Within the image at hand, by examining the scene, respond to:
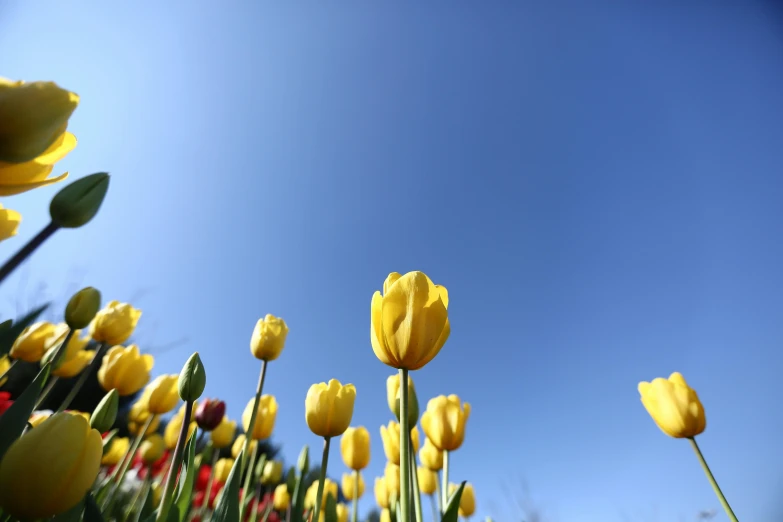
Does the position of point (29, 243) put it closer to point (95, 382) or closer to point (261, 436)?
point (261, 436)

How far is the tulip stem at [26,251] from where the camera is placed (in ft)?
2.12

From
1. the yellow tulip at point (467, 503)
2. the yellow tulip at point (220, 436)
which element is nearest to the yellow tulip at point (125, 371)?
the yellow tulip at point (220, 436)

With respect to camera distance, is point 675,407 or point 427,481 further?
point 427,481

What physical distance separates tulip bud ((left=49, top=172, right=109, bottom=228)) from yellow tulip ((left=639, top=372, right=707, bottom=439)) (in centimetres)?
262

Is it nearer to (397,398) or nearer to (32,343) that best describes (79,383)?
(32,343)

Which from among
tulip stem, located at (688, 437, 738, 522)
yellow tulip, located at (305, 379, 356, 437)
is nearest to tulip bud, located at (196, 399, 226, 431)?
yellow tulip, located at (305, 379, 356, 437)

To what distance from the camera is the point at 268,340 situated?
2.00 m

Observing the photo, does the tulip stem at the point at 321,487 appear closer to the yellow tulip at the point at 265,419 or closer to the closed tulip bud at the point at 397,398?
the closed tulip bud at the point at 397,398

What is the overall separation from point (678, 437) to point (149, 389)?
2.79 meters

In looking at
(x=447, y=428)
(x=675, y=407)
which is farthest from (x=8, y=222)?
(x=675, y=407)

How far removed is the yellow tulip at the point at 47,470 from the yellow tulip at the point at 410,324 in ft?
2.08

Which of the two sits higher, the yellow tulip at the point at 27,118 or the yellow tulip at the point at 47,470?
the yellow tulip at the point at 27,118

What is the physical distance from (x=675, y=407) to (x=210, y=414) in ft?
8.08

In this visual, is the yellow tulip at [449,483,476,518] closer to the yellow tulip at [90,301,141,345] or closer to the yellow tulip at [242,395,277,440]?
the yellow tulip at [242,395,277,440]
